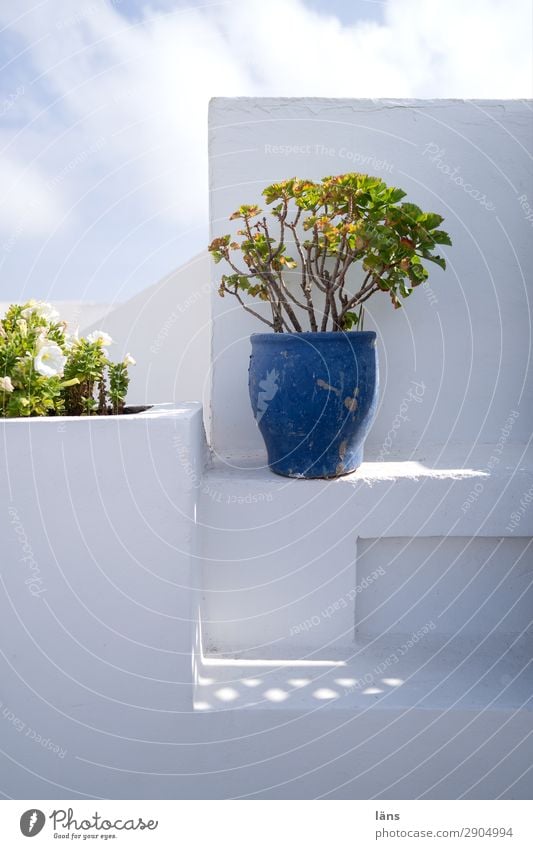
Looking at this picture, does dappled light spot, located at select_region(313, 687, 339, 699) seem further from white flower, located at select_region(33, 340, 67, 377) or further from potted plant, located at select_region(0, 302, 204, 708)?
white flower, located at select_region(33, 340, 67, 377)

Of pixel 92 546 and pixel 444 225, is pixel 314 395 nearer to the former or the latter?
pixel 92 546

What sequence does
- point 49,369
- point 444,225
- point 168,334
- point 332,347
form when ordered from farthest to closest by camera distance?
1. point 168,334
2. point 444,225
3. point 332,347
4. point 49,369

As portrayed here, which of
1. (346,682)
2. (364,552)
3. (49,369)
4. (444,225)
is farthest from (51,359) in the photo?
(444,225)

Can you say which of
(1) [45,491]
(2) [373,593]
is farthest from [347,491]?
(1) [45,491]

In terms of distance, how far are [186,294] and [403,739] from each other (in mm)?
3859

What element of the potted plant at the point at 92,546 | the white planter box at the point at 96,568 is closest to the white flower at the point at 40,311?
the potted plant at the point at 92,546

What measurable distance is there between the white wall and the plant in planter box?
18.6 inches

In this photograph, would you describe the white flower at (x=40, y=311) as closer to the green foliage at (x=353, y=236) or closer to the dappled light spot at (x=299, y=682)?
the green foliage at (x=353, y=236)

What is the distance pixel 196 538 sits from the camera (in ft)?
5.66

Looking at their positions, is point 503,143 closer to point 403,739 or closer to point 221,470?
point 221,470

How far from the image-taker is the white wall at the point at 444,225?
2152 mm
